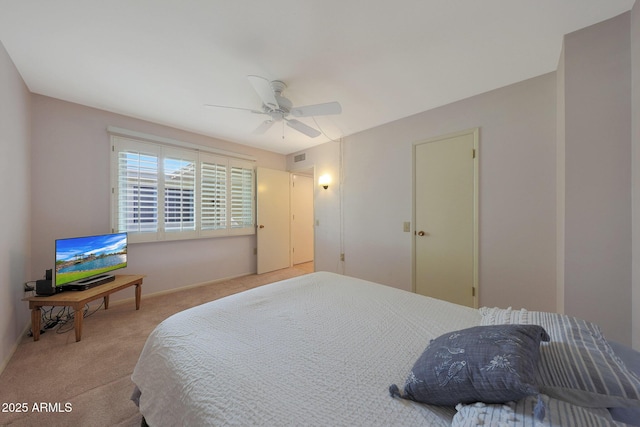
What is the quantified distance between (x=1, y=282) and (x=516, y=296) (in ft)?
14.4

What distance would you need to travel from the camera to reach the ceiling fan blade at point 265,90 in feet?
5.76

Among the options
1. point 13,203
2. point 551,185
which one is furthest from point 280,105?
point 551,185

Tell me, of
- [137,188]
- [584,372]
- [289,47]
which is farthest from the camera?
[137,188]

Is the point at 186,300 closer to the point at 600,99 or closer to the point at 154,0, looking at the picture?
the point at 154,0

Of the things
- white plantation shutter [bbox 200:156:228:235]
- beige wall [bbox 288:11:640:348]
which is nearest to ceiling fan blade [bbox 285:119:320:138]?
beige wall [bbox 288:11:640:348]

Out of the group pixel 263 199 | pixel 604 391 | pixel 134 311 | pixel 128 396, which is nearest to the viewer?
pixel 604 391

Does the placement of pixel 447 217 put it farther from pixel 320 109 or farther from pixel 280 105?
pixel 280 105

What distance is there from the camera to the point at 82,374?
165 cm

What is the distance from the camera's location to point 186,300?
302cm

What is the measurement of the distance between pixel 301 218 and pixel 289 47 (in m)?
3.89

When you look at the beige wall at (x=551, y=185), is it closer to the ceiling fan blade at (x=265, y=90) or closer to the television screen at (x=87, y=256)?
the ceiling fan blade at (x=265, y=90)

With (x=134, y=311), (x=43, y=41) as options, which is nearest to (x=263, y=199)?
(x=134, y=311)

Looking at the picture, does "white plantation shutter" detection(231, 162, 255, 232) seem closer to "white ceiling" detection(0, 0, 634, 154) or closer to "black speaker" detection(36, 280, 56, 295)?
"white ceiling" detection(0, 0, 634, 154)

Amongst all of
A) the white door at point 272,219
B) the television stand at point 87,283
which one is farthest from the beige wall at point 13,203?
the white door at point 272,219
